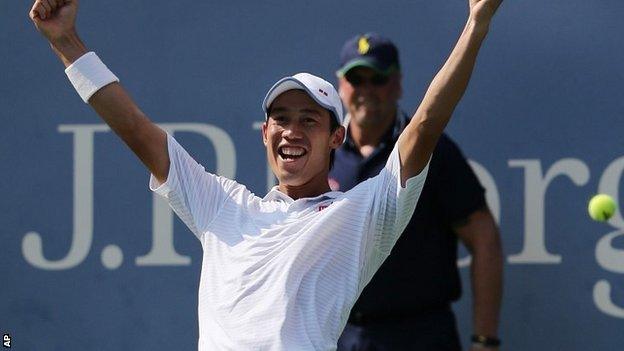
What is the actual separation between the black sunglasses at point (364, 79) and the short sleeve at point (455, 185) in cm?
27

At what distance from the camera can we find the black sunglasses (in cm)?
436

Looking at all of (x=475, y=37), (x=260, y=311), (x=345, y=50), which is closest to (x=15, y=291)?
(x=345, y=50)

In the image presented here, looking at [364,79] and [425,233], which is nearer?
[425,233]

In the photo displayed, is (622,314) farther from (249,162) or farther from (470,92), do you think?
(249,162)

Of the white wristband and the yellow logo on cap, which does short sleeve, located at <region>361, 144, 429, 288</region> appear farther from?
the yellow logo on cap

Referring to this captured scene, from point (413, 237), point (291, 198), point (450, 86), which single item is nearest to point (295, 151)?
point (291, 198)

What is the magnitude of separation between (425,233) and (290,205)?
1.08 metres

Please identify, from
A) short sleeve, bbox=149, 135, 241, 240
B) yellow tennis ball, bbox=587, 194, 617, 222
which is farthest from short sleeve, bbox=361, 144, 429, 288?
yellow tennis ball, bbox=587, 194, 617, 222

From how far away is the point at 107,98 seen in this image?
3223 mm

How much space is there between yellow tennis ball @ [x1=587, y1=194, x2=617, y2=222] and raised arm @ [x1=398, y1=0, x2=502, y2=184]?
4.42ft

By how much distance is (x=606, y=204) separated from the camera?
427cm

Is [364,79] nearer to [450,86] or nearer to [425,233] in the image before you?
[425,233]

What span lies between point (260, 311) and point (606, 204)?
63.2 inches

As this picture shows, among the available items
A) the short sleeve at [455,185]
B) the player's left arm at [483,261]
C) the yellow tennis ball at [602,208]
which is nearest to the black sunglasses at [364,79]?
the short sleeve at [455,185]
